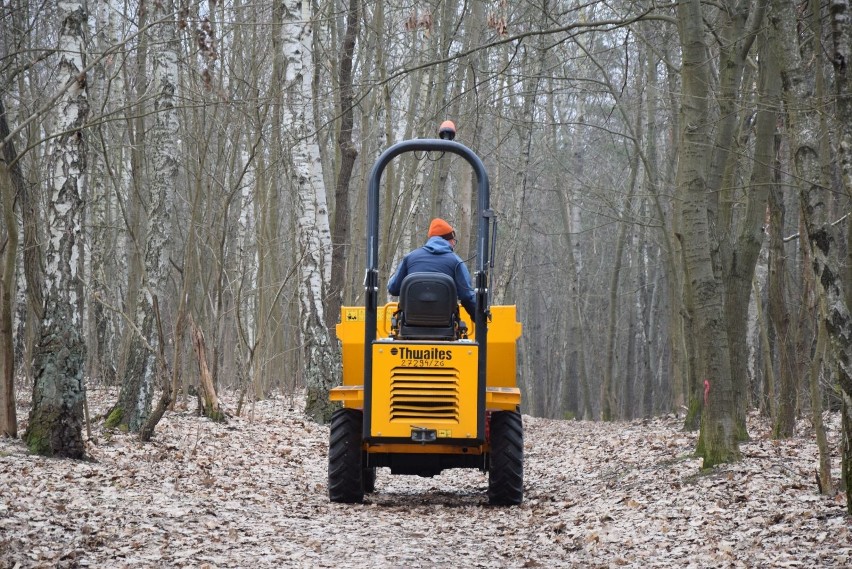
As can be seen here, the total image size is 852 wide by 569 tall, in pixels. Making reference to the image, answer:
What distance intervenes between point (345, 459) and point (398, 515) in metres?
0.70

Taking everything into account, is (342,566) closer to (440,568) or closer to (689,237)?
(440,568)

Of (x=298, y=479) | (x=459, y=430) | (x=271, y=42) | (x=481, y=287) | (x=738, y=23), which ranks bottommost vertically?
(x=298, y=479)

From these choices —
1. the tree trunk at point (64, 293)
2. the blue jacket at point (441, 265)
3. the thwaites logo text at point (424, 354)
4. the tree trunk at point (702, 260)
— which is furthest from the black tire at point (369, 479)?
the tree trunk at point (702, 260)

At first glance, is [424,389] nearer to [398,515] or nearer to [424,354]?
[424,354]

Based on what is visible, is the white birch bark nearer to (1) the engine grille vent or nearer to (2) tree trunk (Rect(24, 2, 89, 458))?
(2) tree trunk (Rect(24, 2, 89, 458))

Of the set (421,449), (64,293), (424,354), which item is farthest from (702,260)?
(64,293)

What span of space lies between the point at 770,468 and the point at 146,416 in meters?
6.60

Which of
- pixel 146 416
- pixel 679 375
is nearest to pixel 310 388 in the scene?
pixel 146 416

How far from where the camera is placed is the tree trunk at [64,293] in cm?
788

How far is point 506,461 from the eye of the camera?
26.2 ft

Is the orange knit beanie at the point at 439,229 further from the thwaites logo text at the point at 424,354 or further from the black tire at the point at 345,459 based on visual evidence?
the black tire at the point at 345,459

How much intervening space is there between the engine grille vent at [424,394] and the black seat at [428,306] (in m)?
0.33

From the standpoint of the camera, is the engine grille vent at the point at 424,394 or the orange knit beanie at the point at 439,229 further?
the orange knit beanie at the point at 439,229

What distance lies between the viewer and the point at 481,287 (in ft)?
25.3
